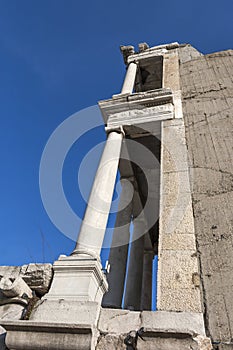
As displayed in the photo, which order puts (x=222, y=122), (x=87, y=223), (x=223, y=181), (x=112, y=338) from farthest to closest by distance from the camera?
(x=222, y=122) → (x=223, y=181) → (x=87, y=223) → (x=112, y=338)

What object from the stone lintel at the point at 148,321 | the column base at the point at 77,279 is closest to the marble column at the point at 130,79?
the column base at the point at 77,279

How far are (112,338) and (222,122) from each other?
5176 millimetres

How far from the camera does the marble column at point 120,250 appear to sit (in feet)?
21.4

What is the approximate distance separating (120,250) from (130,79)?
531 cm

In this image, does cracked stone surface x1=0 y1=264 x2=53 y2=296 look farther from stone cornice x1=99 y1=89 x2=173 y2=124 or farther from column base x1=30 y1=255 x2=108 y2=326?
stone cornice x1=99 y1=89 x2=173 y2=124

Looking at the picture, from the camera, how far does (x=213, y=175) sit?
5.51m

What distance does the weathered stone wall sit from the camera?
12.5ft

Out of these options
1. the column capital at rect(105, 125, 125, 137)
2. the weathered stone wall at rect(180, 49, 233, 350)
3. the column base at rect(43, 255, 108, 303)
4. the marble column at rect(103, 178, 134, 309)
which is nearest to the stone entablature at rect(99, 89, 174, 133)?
the column capital at rect(105, 125, 125, 137)

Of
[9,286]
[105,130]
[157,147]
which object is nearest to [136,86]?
[157,147]

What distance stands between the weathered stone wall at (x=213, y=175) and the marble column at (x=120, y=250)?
2802 mm

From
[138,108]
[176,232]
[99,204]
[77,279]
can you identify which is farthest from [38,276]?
[138,108]

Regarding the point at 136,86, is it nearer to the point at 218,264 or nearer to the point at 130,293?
the point at 130,293

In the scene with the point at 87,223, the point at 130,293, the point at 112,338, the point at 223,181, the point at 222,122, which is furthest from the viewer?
the point at 130,293

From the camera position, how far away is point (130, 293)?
26.3 feet
